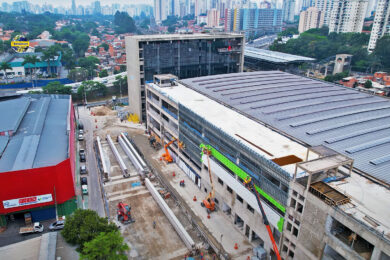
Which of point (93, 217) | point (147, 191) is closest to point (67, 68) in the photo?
point (147, 191)

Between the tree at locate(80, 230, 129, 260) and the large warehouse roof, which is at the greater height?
the large warehouse roof

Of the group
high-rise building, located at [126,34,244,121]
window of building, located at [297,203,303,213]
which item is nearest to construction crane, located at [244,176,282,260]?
window of building, located at [297,203,303,213]

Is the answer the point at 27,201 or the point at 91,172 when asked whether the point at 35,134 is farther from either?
the point at 27,201

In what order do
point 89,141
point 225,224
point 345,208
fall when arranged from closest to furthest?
point 345,208 → point 225,224 → point 89,141

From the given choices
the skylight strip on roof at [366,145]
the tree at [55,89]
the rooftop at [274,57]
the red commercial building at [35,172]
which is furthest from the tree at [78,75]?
the skylight strip on roof at [366,145]

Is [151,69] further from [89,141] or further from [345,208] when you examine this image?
[345,208]

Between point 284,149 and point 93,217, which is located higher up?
point 284,149

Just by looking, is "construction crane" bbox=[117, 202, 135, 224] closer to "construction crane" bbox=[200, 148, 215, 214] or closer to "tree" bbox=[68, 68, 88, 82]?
"construction crane" bbox=[200, 148, 215, 214]

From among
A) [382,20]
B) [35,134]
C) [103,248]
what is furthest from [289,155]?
[382,20]
